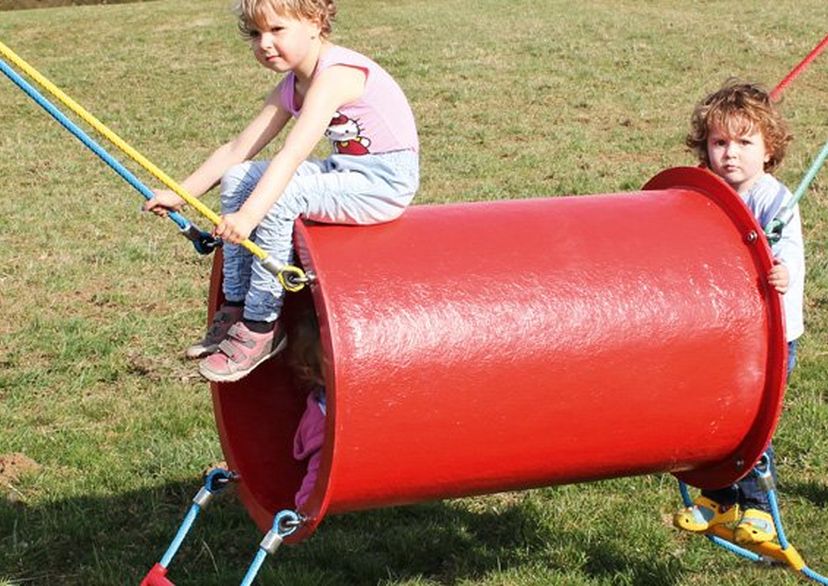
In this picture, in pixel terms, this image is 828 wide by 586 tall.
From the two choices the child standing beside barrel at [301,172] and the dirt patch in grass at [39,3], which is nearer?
the child standing beside barrel at [301,172]

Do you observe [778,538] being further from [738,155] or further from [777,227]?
[738,155]

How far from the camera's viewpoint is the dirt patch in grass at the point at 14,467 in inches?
209

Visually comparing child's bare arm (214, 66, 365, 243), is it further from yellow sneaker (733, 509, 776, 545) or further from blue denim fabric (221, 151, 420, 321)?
yellow sneaker (733, 509, 776, 545)

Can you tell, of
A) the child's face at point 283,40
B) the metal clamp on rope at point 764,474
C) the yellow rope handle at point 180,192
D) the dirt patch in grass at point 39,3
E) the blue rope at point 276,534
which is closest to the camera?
the yellow rope handle at point 180,192

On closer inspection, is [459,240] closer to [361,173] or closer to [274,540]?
[361,173]

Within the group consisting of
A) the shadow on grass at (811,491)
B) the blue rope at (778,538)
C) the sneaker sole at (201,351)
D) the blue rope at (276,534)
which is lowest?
the shadow on grass at (811,491)

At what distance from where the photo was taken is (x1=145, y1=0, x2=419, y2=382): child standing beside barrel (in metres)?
3.56

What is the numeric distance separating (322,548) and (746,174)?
6.24ft

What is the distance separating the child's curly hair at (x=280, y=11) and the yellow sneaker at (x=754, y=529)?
195 cm

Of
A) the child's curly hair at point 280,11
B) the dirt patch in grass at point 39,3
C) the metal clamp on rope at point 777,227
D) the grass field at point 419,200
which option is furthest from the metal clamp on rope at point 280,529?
the dirt patch in grass at point 39,3

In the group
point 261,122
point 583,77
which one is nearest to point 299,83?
point 261,122

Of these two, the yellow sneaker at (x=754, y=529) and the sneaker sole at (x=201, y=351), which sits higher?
the sneaker sole at (x=201, y=351)

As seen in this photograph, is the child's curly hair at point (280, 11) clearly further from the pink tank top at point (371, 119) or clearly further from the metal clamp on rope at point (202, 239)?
the metal clamp on rope at point (202, 239)

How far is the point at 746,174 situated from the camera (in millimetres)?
4207
